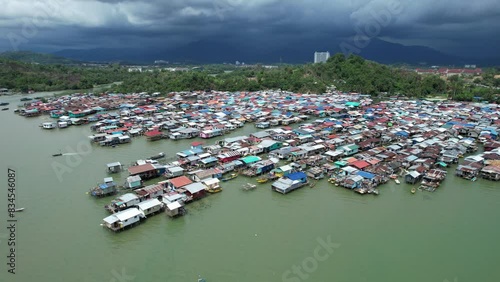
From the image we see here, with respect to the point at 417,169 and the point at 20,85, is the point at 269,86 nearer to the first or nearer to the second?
the point at 417,169

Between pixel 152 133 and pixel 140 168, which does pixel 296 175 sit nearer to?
pixel 140 168

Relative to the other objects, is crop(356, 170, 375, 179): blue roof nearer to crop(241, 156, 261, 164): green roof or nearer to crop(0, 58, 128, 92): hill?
crop(241, 156, 261, 164): green roof

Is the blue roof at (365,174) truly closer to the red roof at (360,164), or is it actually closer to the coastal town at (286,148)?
the coastal town at (286,148)

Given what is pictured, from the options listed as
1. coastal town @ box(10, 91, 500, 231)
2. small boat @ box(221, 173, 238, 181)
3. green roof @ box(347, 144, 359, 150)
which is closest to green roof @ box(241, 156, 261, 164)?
coastal town @ box(10, 91, 500, 231)

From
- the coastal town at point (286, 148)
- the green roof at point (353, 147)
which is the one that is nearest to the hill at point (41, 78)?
the coastal town at point (286, 148)

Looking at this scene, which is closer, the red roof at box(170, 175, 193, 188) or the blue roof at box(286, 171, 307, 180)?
the red roof at box(170, 175, 193, 188)
